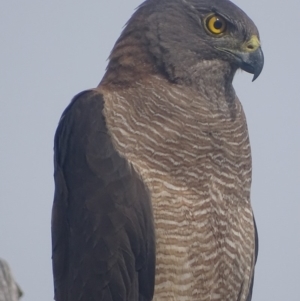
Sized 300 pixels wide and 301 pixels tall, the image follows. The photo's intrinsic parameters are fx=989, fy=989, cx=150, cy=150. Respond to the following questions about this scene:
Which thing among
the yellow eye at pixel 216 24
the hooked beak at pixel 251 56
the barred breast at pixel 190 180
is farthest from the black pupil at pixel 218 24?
the barred breast at pixel 190 180

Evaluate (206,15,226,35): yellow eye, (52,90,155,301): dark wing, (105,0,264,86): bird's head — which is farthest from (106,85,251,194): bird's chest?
(206,15,226,35): yellow eye

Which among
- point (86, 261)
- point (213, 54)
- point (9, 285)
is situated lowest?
point (86, 261)

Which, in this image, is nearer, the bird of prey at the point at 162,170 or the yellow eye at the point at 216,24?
the bird of prey at the point at 162,170

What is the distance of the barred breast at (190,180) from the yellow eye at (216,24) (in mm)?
596

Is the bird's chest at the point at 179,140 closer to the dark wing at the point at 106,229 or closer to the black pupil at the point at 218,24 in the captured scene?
the dark wing at the point at 106,229

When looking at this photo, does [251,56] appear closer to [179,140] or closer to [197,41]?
[197,41]

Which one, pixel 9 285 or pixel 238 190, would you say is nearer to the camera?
pixel 9 285

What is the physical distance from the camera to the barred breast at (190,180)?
26.1ft

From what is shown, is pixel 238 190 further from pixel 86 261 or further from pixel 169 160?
pixel 86 261

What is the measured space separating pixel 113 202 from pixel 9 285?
2.26m

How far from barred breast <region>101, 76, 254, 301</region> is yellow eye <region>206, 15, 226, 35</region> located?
60cm

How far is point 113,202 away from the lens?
26.3 ft

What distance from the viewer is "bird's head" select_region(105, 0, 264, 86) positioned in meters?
8.55

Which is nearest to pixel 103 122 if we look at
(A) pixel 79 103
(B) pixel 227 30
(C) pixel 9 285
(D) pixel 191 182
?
(A) pixel 79 103
